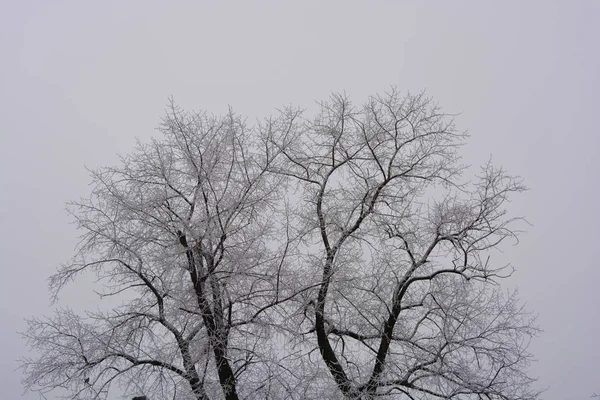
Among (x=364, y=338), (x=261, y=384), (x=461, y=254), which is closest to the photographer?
(x=261, y=384)

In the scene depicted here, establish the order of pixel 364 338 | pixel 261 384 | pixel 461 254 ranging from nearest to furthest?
pixel 261 384
pixel 461 254
pixel 364 338

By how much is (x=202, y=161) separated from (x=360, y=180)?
4031 millimetres

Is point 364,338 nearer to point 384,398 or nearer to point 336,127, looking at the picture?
point 384,398

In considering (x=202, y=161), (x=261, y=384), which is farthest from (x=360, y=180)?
(x=261, y=384)

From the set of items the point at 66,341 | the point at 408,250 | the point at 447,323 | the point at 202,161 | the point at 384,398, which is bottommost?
the point at 384,398

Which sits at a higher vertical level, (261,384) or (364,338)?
(364,338)

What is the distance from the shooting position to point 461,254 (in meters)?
13.3

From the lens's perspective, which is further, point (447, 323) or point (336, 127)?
point (336, 127)

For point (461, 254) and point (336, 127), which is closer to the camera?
point (461, 254)

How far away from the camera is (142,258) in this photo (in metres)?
13.2

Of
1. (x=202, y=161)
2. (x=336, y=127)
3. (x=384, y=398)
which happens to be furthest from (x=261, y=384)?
(x=336, y=127)

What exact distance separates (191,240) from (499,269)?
608 centimetres

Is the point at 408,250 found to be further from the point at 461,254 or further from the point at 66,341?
the point at 66,341

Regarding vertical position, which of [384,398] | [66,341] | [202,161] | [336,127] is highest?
[336,127]
